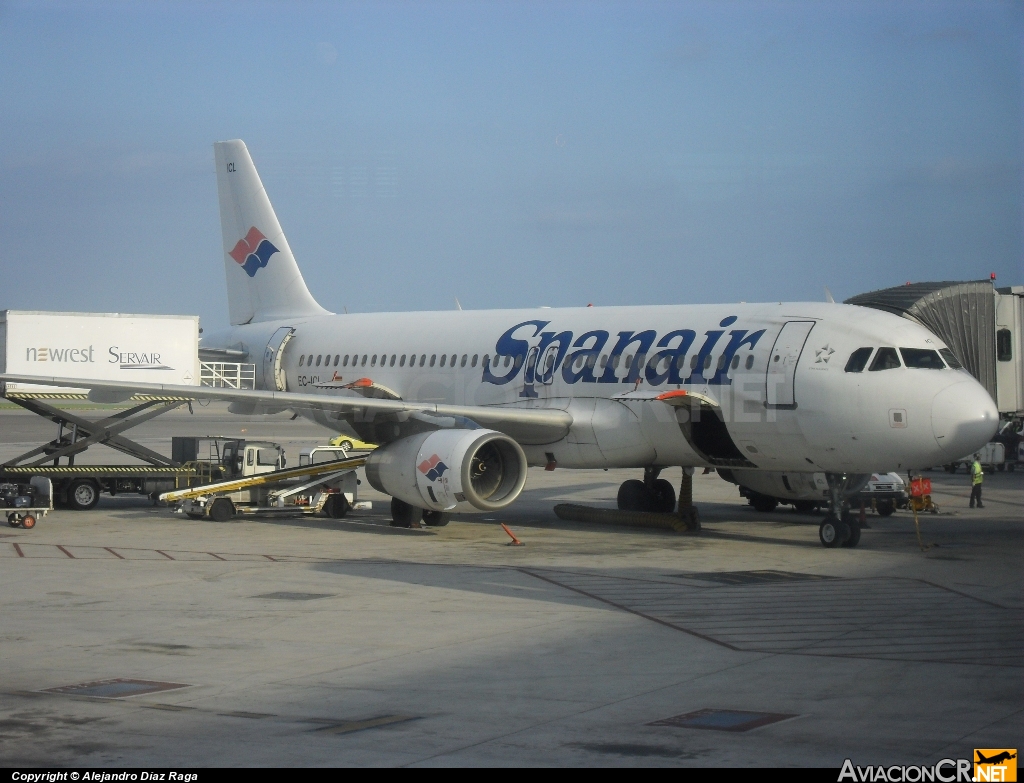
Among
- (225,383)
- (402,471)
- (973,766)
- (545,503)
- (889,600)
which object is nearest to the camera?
(973,766)

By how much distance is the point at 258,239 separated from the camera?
33469 millimetres

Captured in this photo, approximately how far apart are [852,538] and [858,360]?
297 centimetres

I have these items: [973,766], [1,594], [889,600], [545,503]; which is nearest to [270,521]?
[545,503]

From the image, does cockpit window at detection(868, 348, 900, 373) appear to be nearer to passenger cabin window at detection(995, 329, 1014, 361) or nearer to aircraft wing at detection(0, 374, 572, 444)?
aircraft wing at detection(0, 374, 572, 444)

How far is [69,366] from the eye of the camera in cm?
3456

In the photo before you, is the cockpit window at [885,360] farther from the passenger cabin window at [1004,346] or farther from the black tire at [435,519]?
the passenger cabin window at [1004,346]

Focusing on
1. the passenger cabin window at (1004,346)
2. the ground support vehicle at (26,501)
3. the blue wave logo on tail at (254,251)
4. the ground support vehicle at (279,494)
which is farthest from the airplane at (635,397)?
the passenger cabin window at (1004,346)

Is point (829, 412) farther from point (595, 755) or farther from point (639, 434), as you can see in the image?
point (595, 755)

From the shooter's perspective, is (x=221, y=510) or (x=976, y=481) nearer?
(x=221, y=510)

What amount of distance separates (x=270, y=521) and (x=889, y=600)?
14.1 m

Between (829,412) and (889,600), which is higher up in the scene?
(829,412)

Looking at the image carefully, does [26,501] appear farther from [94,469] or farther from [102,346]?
[102,346]

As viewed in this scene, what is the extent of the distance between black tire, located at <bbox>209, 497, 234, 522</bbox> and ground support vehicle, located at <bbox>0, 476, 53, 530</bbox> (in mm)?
3111

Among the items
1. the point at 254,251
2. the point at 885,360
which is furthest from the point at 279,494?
the point at 885,360
